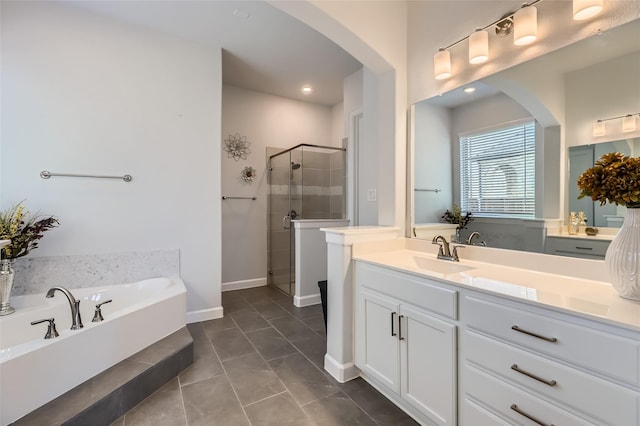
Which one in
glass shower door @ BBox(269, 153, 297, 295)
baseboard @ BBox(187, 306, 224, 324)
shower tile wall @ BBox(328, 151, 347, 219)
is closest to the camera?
baseboard @ BBox(187, 306, 224, 324)

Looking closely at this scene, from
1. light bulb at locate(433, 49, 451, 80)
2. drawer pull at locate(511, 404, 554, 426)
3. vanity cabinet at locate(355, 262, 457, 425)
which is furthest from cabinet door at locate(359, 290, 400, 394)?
light bulb at locate(433, 49, 451, 80)

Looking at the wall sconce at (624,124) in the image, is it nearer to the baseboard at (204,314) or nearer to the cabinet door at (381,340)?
the cabinet door at (381,340)

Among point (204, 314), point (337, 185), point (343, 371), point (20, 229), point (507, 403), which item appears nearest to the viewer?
point (507, 403)

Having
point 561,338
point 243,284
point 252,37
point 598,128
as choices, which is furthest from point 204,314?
point 598,128

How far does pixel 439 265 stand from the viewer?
1869 millimetres

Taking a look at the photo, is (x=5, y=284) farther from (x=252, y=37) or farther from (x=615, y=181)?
(x=615, y=181)

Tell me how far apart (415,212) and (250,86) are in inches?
119

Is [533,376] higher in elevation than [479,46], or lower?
lower

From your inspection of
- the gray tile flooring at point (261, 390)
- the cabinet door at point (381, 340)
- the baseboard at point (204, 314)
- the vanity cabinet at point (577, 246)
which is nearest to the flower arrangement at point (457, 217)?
the vanity cabinet at point (577, 246)

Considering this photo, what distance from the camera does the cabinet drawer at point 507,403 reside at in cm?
101

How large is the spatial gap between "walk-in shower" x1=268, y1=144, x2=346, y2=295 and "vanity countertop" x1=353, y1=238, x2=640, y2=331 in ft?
6.03

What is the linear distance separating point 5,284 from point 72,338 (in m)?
1.01

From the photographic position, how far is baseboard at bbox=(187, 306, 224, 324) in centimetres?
301

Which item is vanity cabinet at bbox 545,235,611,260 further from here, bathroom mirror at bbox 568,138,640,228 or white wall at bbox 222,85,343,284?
white wall at bbox 222,85,343,284
